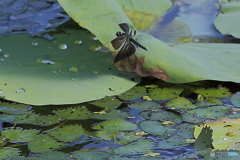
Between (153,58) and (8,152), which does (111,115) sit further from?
(8,152)

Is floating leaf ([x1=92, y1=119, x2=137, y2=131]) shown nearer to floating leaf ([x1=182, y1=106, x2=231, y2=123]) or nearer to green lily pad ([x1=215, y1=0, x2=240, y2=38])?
floating leaf ([x1=182, y1=106, x2=231, y2=123])

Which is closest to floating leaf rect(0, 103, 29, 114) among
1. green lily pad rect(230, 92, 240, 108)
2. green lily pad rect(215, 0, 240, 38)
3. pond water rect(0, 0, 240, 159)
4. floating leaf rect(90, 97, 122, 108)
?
pond water rect(0, 0, 240, 159)

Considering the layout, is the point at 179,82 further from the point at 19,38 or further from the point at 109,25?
the point at 19,38

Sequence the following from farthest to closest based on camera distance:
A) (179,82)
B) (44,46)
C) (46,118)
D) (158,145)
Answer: (44,46) < (179,82) < (46,118) < (158,145)

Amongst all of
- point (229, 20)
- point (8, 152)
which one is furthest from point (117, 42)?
point (229, 20)

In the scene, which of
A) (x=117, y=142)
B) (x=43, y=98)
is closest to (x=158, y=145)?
(x=117, y=142)
